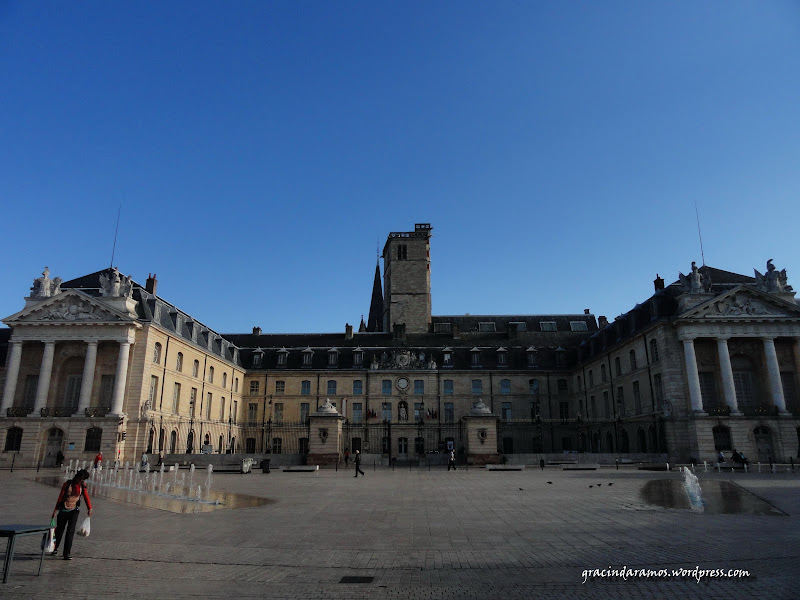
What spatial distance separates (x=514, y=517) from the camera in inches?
511

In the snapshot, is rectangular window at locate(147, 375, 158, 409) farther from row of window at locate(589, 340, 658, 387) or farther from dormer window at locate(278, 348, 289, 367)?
row of window at locate(589, 340, 658, 387)

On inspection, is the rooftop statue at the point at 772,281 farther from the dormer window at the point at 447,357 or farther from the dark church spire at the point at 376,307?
the dark church spire at the point at 376,307

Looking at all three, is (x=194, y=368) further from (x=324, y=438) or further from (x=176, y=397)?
(x=324, y=438)

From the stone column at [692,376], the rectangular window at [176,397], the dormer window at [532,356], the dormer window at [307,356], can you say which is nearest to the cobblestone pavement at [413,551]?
the stone column at [692,376]

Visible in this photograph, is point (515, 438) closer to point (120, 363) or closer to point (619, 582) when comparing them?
point (120, 363)

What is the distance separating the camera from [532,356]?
59812 millimetres

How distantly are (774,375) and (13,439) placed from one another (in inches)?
2102

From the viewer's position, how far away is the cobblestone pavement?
279 inches

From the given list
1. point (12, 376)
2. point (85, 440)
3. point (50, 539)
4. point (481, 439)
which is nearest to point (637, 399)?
point (481, 439)

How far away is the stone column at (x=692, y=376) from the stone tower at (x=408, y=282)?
1319 inches

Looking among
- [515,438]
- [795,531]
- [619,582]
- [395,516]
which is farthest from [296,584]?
[515,438]

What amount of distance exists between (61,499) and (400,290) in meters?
61.6

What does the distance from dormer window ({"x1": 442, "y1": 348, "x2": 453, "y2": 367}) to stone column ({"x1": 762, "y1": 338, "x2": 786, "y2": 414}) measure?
1110 inches

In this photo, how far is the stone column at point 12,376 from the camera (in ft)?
133
